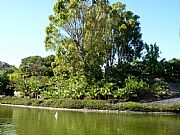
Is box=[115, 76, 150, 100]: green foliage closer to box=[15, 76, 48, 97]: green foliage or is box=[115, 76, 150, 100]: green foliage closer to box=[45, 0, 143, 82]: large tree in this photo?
box=[45, 0, 143, 82]: large tree

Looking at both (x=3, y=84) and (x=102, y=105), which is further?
(x=3, y=84)

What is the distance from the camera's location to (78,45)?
1383 inches

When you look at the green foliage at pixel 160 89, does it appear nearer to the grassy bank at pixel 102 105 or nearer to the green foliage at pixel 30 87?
the grassy bank at pixel 102 105

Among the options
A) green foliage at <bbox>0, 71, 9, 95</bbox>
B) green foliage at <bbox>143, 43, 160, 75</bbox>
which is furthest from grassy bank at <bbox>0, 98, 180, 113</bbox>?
green foliage at <bbox>143, 43, 160, 75</bbox>

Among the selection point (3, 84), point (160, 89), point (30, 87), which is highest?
point (3, 84)

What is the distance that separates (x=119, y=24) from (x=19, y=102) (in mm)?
14125

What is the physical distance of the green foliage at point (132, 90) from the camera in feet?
100

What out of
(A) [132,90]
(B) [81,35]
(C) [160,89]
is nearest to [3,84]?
(B) [81,35]

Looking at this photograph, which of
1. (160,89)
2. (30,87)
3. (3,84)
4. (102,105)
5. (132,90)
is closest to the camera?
(102,105)

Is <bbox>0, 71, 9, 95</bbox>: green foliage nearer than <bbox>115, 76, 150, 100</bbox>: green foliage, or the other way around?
<bbox>115, 76, 150, 100</bbox>: green foliage

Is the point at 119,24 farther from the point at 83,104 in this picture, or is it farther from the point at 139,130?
the point at 139,130

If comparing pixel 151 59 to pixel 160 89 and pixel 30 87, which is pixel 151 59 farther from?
pixel 30 87

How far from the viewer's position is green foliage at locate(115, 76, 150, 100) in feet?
100

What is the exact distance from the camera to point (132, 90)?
30.9 meters
